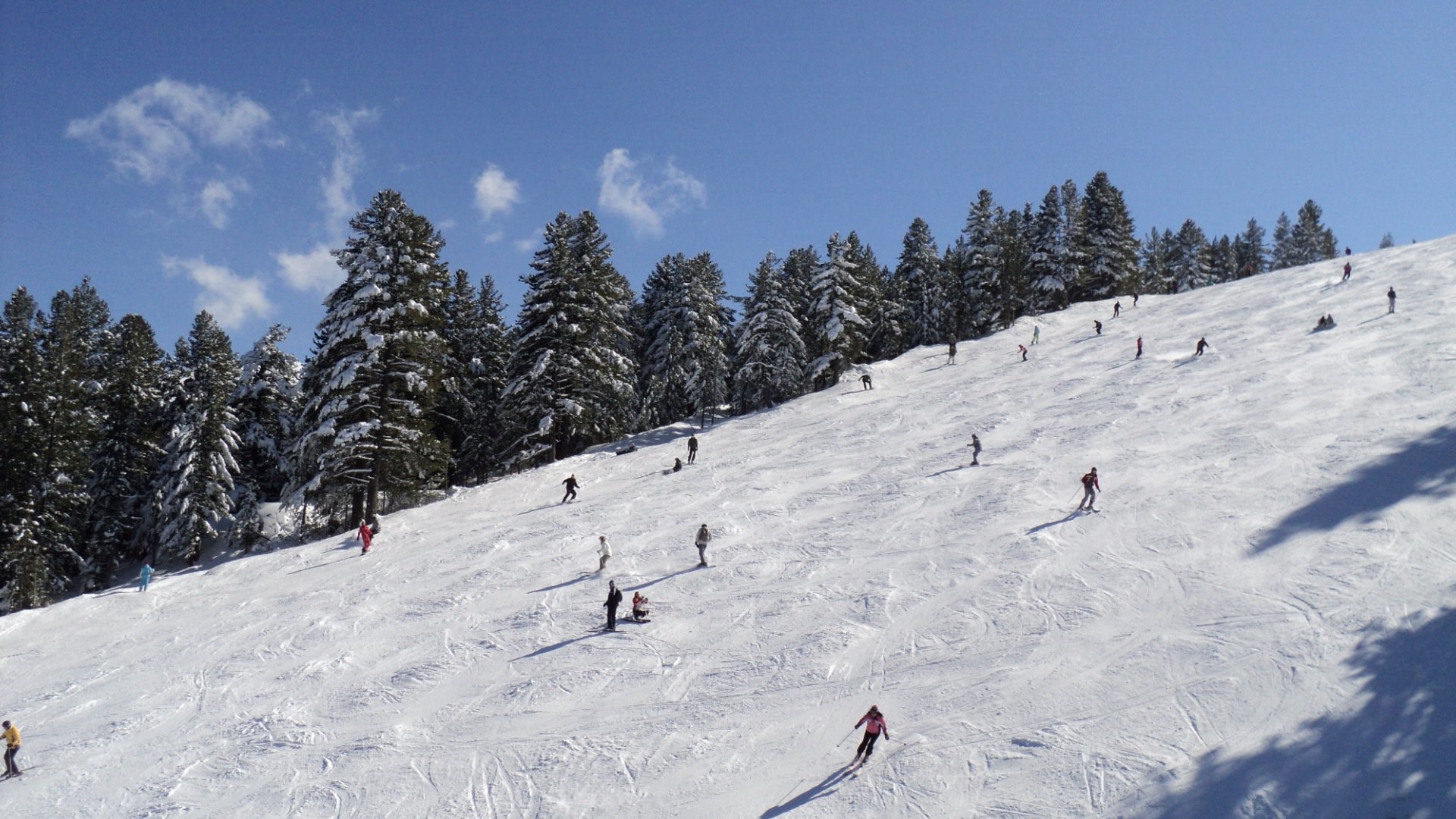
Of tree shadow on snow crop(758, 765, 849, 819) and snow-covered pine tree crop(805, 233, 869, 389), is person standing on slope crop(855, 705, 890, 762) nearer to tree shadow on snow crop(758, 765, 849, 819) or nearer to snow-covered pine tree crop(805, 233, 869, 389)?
tree shadow on snow crop(758, 765, 849, 819)

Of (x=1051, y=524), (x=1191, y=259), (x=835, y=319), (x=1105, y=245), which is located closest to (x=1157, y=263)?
→ (x=1191, y=259)

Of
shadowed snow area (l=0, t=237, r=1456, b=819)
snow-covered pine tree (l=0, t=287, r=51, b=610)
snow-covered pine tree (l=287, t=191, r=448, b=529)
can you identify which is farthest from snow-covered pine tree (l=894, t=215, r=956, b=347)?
snow-covered pine tree (l=0, t=287, r=51, b=610)

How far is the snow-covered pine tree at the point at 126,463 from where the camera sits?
38.1 metres

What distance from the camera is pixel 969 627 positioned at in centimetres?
1505

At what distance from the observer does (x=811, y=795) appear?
1150 cm

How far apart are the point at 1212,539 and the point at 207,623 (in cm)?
2518

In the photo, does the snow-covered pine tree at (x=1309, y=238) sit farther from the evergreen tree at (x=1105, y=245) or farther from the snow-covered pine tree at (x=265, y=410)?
the snow-covered pine tree at (x=265, y=410)

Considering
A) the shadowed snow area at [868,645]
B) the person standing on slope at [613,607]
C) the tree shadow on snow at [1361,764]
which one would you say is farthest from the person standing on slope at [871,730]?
the person standing on slope at [613,607]

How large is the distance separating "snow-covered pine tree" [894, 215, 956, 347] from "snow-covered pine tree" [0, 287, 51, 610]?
178 ft

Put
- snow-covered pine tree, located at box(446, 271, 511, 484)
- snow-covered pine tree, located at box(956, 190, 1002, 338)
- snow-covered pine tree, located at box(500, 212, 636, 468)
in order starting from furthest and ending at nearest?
snow-covered pine tree, located at box(956, 190, 1002, 338) → snow-covered pine tree, located at box(446, 271, 511, 484) → snow-covered pine tree, located at box(500, 212, 636, 468)

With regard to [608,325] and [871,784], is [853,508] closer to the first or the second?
[871,784]

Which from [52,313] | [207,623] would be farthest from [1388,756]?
[52,313]

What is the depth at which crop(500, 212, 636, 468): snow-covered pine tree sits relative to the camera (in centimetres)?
3744

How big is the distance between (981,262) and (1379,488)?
45.1m
